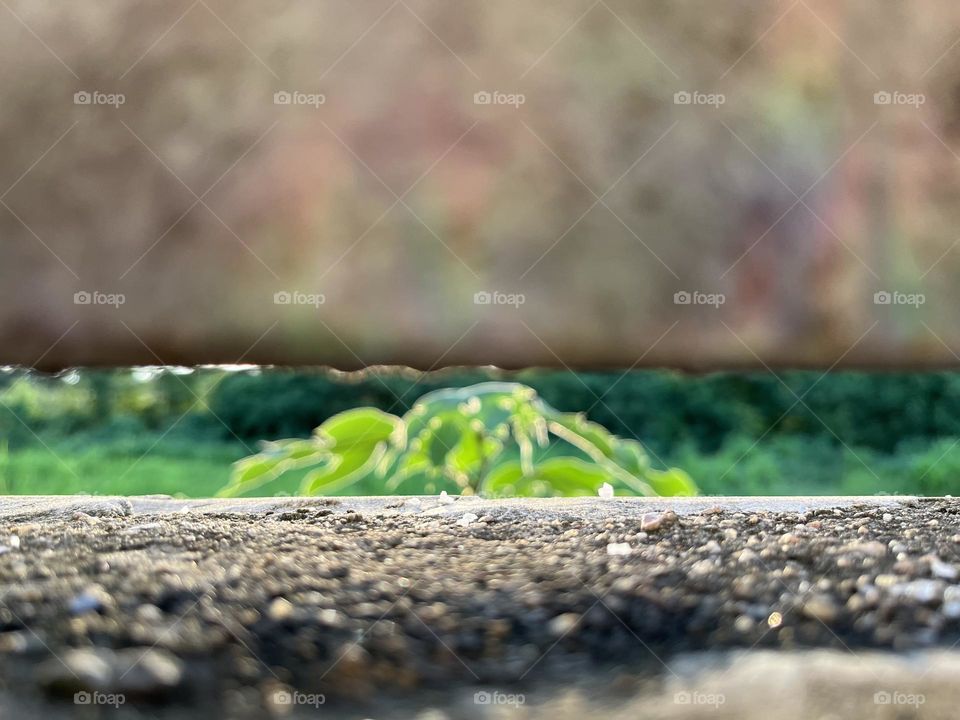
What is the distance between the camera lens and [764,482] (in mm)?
4332

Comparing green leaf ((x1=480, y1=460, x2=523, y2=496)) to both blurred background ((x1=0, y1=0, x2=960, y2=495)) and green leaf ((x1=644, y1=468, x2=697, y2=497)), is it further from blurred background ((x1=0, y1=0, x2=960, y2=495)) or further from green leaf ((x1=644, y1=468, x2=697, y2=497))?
blurred background ((x1=0, y1=0, x2=960, y2=495))

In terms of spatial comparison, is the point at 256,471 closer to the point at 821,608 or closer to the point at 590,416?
the point at 821,608

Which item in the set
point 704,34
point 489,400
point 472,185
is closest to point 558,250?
point 472,185

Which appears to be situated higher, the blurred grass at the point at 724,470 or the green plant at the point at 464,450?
the green plant at the point at 464,450

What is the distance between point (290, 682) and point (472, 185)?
19.4 inches

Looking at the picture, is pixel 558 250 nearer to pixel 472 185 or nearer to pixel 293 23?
pixel 472 185

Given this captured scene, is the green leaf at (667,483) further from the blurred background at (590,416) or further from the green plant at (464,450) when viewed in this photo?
the blurred background at (590,416)

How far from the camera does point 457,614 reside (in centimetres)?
52

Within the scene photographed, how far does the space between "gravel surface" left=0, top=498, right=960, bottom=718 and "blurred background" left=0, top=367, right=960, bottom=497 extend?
3595mm

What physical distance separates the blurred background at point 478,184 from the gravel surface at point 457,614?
17 cm

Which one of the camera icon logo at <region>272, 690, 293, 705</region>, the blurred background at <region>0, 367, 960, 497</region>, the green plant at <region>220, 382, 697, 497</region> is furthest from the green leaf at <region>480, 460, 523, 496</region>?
the blurred background at <region>0, 367, 960, 497</region>

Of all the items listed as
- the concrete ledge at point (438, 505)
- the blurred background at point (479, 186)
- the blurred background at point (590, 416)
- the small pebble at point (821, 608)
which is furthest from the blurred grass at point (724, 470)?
the small pebble at point (821, 608)

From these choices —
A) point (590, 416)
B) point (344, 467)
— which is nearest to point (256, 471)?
point (344, 467)

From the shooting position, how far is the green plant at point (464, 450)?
4.81 feet
